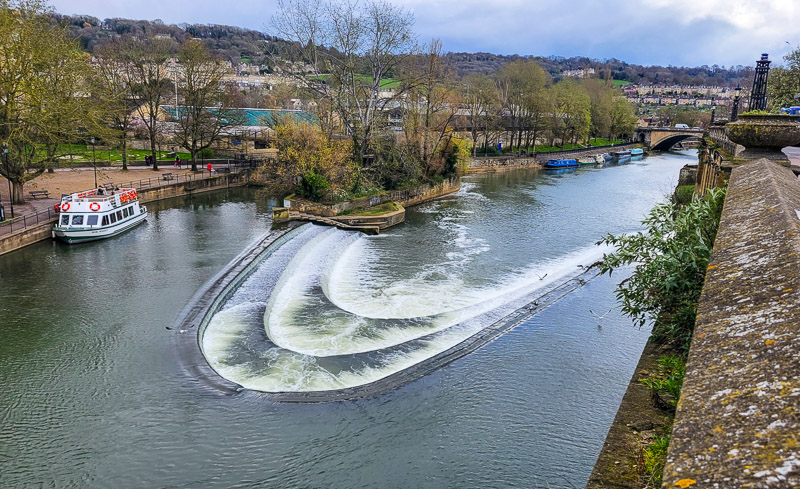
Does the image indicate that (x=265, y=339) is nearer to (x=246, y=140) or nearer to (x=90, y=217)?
(x=90, y=217)

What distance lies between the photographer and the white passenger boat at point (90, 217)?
2580 cm

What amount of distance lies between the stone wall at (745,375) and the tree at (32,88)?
3167 cm

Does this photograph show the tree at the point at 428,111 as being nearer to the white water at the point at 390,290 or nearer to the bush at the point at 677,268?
the white water at the point at 390,290

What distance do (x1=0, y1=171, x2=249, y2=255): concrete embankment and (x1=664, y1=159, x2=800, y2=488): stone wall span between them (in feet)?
88.9

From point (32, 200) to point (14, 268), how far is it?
11.2 metres

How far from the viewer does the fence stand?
2534 cm

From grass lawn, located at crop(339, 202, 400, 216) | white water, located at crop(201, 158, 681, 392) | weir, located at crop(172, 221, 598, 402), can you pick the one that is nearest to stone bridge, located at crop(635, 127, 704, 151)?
white water, located at crop(201, 158, 681, 392)

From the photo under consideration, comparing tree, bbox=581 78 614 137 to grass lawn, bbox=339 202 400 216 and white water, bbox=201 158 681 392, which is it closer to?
white water, bbox=201 158 681 392

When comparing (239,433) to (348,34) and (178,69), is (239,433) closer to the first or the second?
(348,34)

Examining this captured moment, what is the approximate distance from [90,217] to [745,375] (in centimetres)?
2837

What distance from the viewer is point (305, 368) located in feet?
46.4

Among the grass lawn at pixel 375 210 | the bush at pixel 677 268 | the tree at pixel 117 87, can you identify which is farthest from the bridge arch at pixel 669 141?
the bush at pixel 677 268

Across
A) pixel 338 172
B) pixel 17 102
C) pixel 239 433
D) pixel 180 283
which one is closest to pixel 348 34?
pixel 338 172

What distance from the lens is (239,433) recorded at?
1162cm
